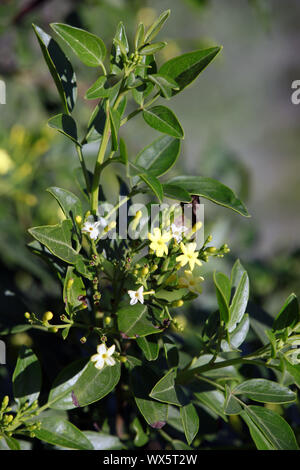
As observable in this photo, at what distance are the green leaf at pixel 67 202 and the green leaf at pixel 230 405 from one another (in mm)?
233

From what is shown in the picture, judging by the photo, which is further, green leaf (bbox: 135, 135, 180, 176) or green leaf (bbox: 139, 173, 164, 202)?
green leaf (bbox: 135, 135, 180, 176)

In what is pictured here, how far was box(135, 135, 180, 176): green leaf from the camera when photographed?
55 cm

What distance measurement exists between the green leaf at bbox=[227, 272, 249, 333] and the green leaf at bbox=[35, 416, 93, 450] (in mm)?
193

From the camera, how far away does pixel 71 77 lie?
505 mm

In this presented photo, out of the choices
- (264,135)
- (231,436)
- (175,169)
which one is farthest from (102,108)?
(264,135)

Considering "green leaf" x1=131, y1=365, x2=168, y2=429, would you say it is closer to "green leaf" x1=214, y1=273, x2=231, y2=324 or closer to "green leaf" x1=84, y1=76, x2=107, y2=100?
"green leaf" x1=214, y1=273, x2=231, y2=324

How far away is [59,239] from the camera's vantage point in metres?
0.47

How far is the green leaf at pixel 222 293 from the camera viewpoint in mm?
451

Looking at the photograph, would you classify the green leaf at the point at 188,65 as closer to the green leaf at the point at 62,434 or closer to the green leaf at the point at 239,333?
the green leaf at the point at 239,333

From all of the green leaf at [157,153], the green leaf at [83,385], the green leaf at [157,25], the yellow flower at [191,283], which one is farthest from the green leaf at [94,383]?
the green leaf at [157,25]

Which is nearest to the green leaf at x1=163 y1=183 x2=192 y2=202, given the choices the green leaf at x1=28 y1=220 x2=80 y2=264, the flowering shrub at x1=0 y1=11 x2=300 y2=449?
the flowering shrub at x1=0 y1=11 x2=300 y2=449

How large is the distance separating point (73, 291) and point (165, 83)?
0.22 metres

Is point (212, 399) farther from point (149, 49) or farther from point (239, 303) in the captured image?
point (149, 49)
